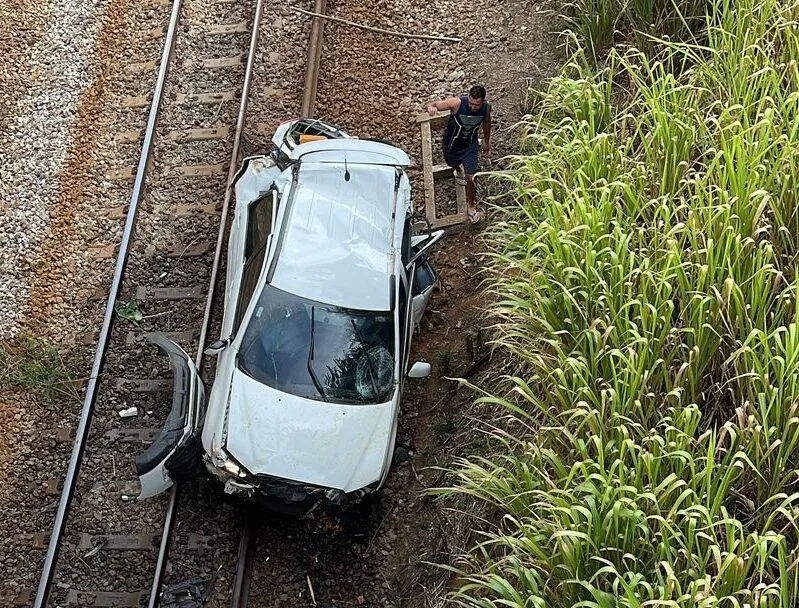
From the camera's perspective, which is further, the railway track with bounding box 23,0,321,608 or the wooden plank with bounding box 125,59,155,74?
the wooden plank with bounding box 125,59,155,74

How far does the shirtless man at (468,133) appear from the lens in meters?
7.35

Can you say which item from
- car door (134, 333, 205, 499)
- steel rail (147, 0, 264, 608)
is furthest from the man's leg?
car door (134, 333, 205, 499)

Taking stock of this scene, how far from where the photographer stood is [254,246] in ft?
23.0

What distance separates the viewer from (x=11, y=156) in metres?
8.50

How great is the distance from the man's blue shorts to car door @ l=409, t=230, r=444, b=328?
0.94 m

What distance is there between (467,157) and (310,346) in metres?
2.70

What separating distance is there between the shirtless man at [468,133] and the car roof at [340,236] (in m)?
0.81

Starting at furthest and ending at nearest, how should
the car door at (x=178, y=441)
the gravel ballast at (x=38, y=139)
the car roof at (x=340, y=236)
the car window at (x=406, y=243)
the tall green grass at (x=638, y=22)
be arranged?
the gravel ballast at (x=38, y=139), the tall green grass at (x=638, y=22), the car window at (x=406, y=243), the car roof at (x=340, y=236), the car door at (x=178, y=441)

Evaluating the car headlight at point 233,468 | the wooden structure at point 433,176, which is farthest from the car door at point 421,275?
the car headlight at point 233,468

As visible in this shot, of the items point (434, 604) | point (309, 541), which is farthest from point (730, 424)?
point (309, 541)

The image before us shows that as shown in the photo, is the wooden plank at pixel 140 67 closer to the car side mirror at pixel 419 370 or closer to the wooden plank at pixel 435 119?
the wooden plank at pixel 435 119

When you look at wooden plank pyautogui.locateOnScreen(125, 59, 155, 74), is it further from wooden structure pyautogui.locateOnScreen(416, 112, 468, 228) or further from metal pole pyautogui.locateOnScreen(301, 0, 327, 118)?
wooden structure pyautogui.locateOnScreen(416, 112, 468, 228)

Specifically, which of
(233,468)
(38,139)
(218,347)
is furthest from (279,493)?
(38,139)

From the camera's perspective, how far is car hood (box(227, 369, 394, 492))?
19.4 feet
